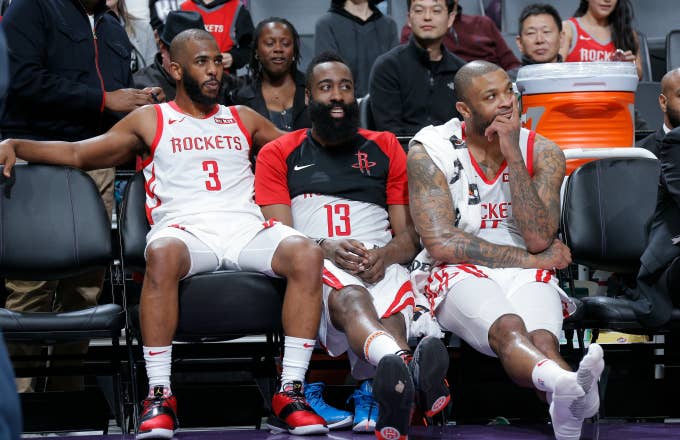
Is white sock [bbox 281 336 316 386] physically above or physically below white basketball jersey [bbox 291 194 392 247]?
below

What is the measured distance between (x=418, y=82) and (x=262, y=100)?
2.59ft

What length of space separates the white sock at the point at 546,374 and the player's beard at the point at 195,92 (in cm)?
171

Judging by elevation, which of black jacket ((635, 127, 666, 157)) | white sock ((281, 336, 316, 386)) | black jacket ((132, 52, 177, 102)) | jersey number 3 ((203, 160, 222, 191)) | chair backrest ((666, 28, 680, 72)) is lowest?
white sock ((281, 336, 316, 386))

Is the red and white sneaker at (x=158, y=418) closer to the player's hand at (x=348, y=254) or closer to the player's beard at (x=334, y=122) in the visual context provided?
the player's hand at (x=348, y=254)

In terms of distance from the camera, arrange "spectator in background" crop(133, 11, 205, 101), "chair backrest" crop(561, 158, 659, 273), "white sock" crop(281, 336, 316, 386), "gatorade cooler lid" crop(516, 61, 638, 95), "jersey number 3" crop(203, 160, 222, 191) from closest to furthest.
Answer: "white sock" crop(281, 336, 316, 386) → "jersey number 3" crop(203, 160, 222, 191) → "chair backrest" crop(561, 158, 659, 273) → "gatorade cooler lid" crop(516, 61, 638, 95) → "spectator in background" crop(133, 11, 205, 101)

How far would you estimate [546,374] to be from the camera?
2871mm

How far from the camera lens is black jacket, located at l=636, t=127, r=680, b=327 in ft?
11.6

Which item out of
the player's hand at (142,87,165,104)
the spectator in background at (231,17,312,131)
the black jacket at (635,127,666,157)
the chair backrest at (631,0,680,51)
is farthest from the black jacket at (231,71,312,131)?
the chair backrest at (631,0,680,51)

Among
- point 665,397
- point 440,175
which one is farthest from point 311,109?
point 665,397

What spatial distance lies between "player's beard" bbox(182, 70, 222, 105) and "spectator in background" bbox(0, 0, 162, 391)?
31cm

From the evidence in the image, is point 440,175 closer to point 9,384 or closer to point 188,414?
point 188,414

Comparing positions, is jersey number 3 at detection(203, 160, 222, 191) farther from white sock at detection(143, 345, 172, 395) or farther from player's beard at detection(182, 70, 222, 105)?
white sock at detection(143, 345, 172, 395)

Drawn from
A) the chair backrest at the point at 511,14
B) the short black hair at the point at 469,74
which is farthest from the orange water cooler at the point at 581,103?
the chair backrest at the point at 511,14

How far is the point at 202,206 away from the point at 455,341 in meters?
1.33
